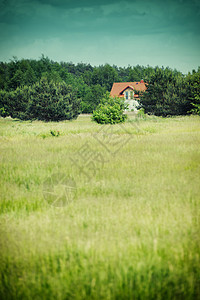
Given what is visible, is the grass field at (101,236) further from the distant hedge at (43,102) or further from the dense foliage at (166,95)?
the distant hedge at (43,102)

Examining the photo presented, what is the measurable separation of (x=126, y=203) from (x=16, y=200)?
237cm

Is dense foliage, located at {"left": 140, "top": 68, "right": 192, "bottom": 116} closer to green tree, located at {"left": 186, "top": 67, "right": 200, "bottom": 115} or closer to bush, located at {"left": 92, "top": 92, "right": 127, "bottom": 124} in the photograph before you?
green tree, located at {"left": 186, "top": 67, "right": 200, "bottom": 115}

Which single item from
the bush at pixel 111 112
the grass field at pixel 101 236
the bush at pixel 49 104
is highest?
the bush at pixel 49 104

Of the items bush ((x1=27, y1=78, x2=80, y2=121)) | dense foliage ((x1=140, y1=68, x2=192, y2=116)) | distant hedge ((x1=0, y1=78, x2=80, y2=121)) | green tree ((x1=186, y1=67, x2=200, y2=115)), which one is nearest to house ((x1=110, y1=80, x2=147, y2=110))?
dense foliage ((x1=140, y1=68, x2=192, y2=116))

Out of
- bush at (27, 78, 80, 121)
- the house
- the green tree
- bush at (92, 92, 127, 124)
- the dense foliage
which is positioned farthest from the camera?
the house

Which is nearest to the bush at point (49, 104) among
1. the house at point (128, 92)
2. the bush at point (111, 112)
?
the bush at point (111, 112)

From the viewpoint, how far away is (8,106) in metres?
42.6

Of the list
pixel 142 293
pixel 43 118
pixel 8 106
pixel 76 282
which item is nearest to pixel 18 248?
pixel 76 282

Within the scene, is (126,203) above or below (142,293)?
above

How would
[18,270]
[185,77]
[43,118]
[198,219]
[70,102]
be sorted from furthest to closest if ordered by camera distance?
[70,102] → [43,118] → [185,77] → [198,219] → [18,270]

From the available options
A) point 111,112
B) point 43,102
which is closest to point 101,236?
point 111,112

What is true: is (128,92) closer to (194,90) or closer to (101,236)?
(194,90)

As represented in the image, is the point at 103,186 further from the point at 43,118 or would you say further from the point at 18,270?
the point at 43,118

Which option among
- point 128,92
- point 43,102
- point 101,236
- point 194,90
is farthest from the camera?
point 128,92
